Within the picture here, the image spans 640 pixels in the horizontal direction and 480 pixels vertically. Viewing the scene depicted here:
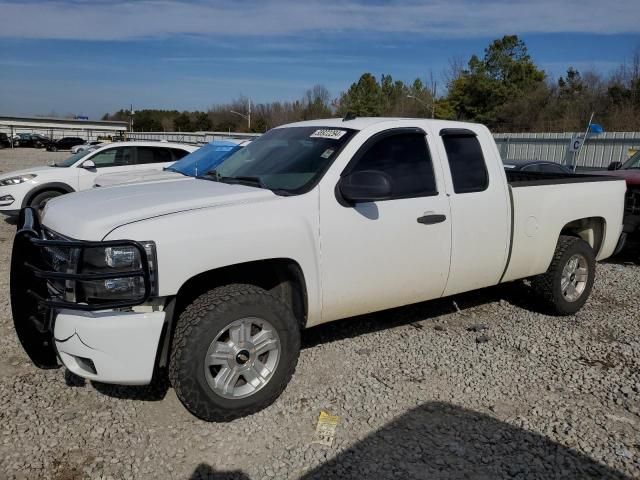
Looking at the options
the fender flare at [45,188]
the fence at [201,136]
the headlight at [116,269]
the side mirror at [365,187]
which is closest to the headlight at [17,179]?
the fender flare at [45,188]

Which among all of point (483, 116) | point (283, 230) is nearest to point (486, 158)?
point (283, 230)

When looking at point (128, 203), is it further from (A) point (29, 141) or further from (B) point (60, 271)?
(A) point (29, 141)

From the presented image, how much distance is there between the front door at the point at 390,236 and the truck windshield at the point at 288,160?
20 cm

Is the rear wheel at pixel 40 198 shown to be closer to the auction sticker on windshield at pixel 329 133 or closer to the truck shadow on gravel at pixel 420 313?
the truck shadow on gravel at pixel 420 313

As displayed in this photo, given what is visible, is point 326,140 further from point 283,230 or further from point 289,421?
point 289,421

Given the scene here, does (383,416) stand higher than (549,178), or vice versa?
(549,178)

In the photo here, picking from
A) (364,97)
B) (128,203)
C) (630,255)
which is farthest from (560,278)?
(364,97)

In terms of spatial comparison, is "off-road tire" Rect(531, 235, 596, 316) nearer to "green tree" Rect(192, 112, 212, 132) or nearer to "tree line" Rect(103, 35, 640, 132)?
"tree line" Rect(103, 35, 640, 132)

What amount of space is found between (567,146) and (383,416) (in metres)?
23.2

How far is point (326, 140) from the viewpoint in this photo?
428cm

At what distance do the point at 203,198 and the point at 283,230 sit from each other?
560mm

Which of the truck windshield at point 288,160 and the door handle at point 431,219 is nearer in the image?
the truck windshield at point 288,160

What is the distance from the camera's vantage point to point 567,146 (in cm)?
2389

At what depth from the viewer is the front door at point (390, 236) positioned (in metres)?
3.88
